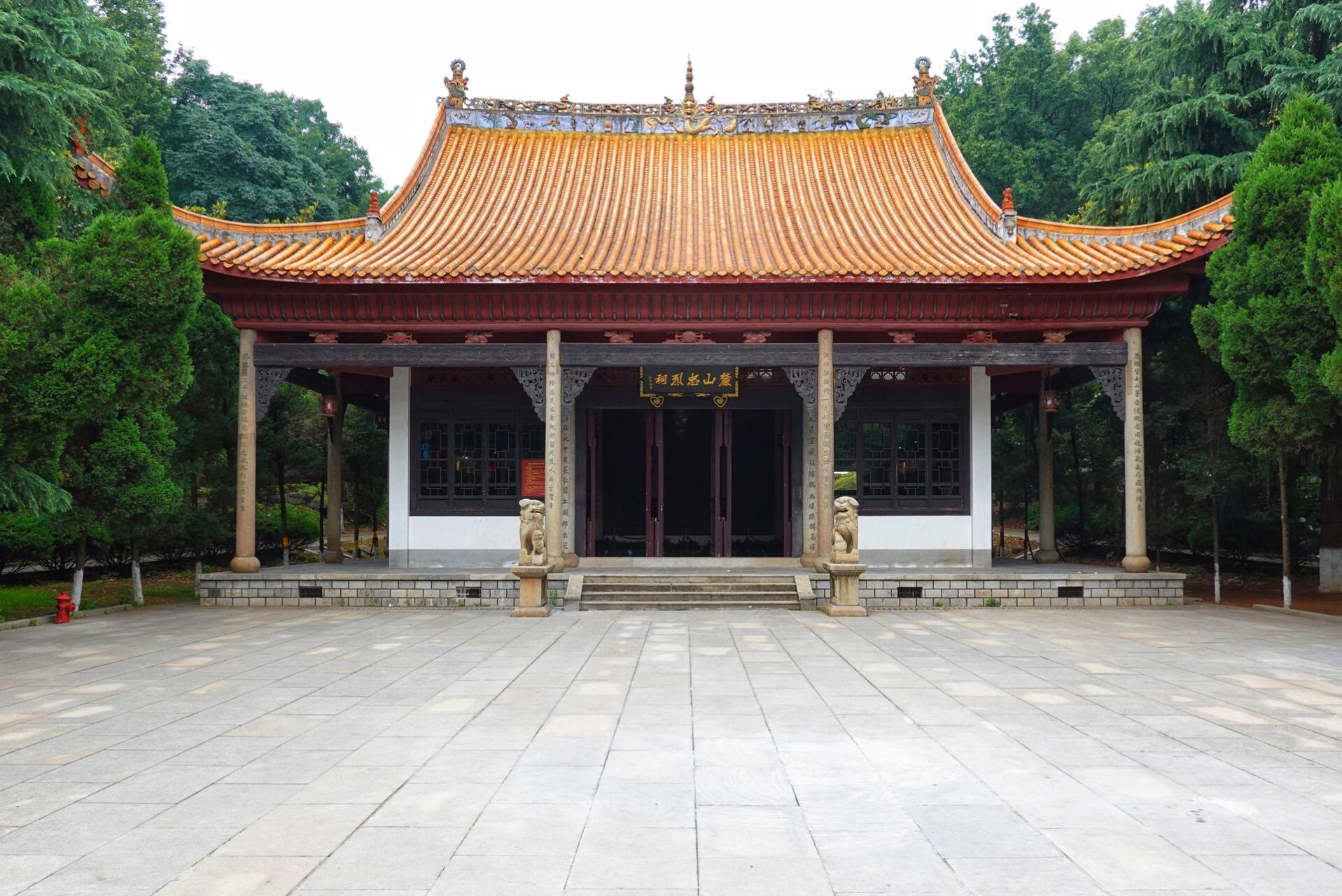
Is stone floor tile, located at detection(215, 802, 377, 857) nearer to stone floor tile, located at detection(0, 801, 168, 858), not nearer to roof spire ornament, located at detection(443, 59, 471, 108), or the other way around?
stone floor tile, located at detection(0, 801, 168, 858)

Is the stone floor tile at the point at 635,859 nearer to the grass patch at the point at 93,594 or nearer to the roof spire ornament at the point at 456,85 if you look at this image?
the grass patch at the point at 93,594

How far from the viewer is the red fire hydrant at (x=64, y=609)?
380 inches

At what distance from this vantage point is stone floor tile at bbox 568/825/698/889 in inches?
122

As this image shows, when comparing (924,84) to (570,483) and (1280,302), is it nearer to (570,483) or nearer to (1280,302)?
(1280,302)

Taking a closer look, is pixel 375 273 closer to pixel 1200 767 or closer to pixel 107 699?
pixel 107 699

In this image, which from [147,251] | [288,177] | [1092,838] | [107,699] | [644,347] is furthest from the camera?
[288,177]

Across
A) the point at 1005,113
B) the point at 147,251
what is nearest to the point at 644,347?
the point at 147,251

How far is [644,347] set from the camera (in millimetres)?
11711

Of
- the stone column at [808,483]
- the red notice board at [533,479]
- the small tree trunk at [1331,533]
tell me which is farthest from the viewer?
the red notice board at [533,479]

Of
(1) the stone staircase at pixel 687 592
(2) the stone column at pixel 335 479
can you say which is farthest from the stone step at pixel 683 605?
(2) the stone column at pixel 335 479

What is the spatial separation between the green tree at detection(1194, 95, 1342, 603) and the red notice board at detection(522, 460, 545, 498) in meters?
9.00

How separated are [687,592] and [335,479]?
666 cm

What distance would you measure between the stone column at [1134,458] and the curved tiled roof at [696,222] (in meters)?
1.30

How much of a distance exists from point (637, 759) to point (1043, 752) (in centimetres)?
215
